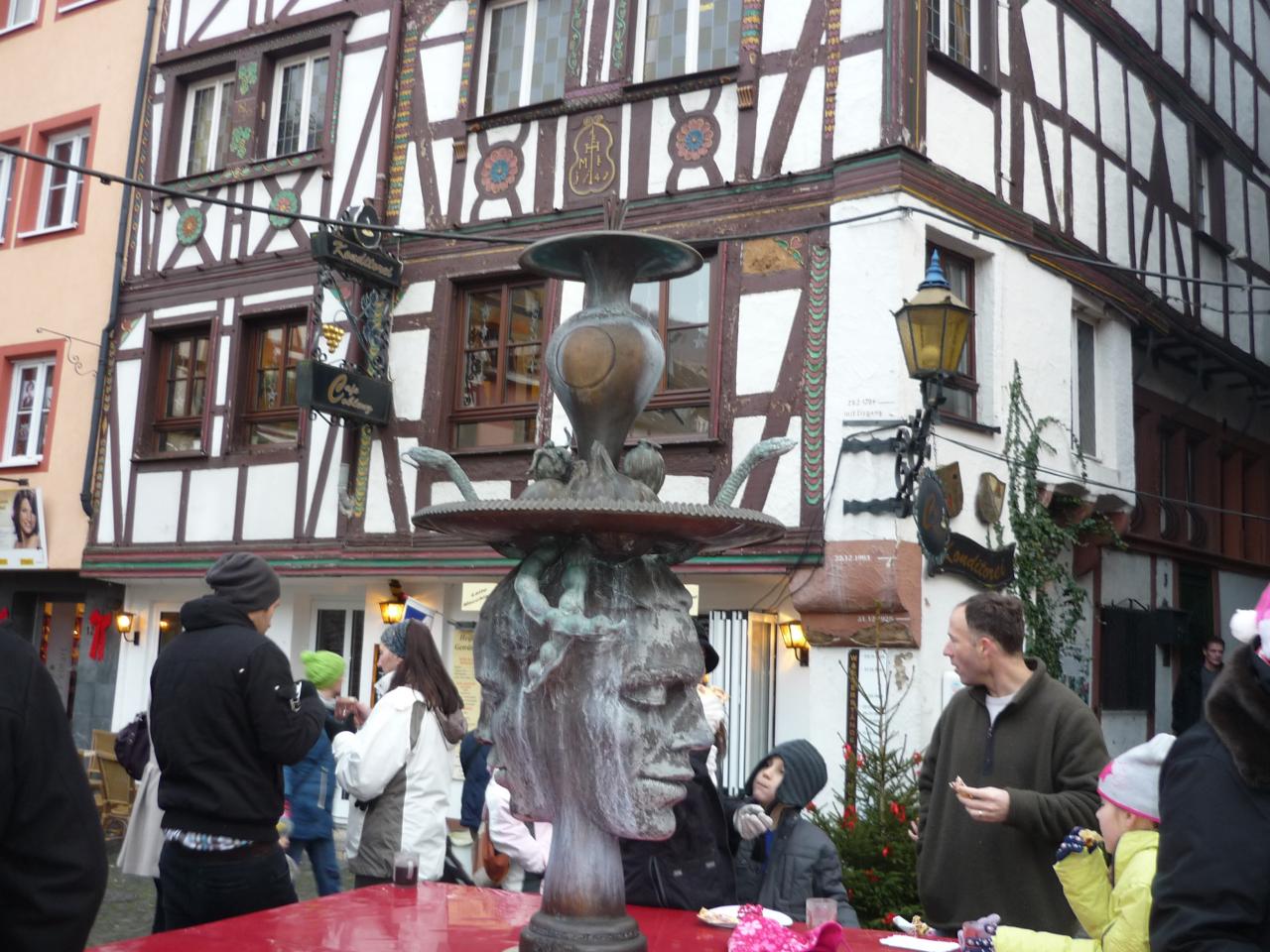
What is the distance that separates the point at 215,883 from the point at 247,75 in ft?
37.0

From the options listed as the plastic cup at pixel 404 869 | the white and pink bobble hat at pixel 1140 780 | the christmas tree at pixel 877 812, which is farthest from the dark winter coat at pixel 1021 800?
the christmas tree at pixel 877 812

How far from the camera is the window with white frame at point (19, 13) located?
1670cm

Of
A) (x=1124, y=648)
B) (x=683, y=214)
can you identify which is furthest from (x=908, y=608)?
(x=1124, y=648)

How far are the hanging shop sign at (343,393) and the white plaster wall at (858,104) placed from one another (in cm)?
469

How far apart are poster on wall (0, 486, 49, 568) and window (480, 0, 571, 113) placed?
23.5 feet

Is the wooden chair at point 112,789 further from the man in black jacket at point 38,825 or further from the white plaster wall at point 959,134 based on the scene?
the man in black jacket at point 38,825

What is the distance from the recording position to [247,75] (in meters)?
13.6

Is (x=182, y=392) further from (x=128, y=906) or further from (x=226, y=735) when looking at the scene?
(x=226, y=735)

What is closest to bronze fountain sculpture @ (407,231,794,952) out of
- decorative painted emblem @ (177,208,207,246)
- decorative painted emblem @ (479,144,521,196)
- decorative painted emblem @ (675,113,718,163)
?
decorative painted emblem @ (675,113,718,163)

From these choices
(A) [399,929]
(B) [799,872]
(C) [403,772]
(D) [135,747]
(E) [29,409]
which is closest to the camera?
(A) [399,929]

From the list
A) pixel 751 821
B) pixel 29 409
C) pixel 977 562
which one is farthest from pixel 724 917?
pixel 29 409

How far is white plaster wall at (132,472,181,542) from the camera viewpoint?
43.8 feet

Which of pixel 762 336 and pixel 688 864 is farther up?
pixel 762 336

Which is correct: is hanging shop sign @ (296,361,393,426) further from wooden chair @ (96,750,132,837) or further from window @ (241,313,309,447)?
wooden chair @ (96,750,132,837)
